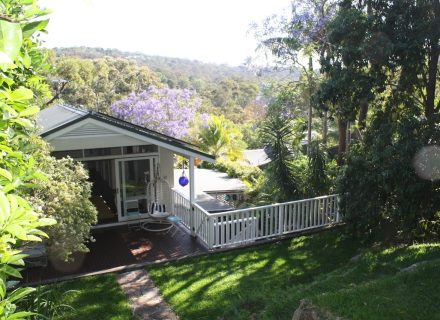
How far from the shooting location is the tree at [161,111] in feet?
99.0

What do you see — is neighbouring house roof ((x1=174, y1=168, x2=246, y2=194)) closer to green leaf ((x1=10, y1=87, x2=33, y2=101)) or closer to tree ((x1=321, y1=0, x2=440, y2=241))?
tree ((x1=321, y1=0, x2=440, y2=241))

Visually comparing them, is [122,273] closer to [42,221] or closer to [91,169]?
[91,169]

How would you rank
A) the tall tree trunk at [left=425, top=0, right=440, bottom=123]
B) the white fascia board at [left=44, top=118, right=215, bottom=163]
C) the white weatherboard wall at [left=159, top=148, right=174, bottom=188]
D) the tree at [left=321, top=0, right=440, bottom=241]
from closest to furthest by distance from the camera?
1. the tree at [left=321, top=0, right=440, bottom=241]
2. the tall tree trunk at [left=425, top=0, right=440, bottom=123]
3. the white fascia board at [left=44, top=118, right=215, bottom=163]
4. the white weatherboard wall at [left=159, top=148, right=174, bottom=188]

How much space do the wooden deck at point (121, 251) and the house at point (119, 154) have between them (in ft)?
3.45

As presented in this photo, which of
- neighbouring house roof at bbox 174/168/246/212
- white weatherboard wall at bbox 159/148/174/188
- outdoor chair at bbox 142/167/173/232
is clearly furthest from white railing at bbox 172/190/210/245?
neighbouring house roof at bbox 174/168/246/212

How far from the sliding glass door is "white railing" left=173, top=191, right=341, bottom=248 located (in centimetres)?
118

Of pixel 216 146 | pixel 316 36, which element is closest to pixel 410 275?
pixel 316 36

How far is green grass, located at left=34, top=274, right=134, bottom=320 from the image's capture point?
7.52 metres

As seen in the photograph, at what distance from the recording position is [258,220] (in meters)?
11.3

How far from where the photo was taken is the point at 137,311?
25.5 ft

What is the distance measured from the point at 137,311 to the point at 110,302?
649mm

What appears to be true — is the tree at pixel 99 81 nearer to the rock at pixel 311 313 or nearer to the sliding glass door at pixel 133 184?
the sliding glass door at pixel 133 184

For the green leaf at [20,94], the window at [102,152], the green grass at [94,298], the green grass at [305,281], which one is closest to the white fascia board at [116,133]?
the window at [102,152]

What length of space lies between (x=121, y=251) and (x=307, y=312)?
20.5ft
